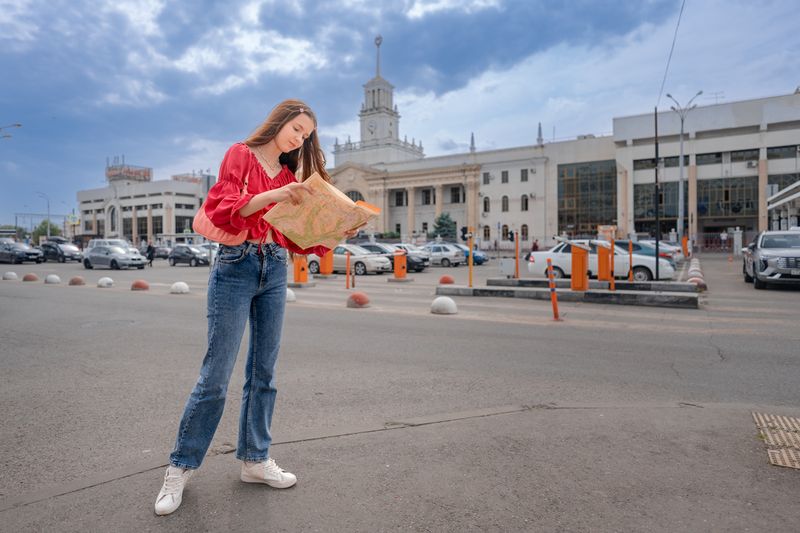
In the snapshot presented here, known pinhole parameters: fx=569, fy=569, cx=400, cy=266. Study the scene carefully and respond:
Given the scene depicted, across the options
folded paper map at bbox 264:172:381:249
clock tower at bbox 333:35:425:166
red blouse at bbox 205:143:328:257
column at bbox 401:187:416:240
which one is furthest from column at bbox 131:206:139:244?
folded paper map at bbox 264:172:381:249

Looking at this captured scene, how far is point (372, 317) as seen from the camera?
10531 mm

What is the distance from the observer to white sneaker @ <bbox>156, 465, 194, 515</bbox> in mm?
2705

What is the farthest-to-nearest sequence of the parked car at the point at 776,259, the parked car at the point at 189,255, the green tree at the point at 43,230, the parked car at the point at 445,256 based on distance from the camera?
the green tree at the point at 43,230 < the parked car at the point at 189,255 < the parked car at the point at 445,256 < the parked car at the point at 776,259

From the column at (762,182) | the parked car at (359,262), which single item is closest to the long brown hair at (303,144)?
the parked car at (359,262)

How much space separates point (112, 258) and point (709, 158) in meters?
57.9

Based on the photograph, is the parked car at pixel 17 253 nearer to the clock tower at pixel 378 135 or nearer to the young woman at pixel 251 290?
the young woman at pixel 251 290

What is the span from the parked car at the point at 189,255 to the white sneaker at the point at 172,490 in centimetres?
3590

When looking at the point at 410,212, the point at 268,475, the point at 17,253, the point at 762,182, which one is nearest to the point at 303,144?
the point at 268,475

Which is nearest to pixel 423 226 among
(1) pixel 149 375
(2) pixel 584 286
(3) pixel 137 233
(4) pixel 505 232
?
(4) pixel 505 232

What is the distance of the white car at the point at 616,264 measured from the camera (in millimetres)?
18562

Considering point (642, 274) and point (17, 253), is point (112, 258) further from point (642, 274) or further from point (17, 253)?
point (642, 274)

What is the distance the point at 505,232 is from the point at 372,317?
217 feet

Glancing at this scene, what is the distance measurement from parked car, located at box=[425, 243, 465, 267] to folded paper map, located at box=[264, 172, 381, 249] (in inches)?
1315

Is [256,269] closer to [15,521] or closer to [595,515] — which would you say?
[15,521]
